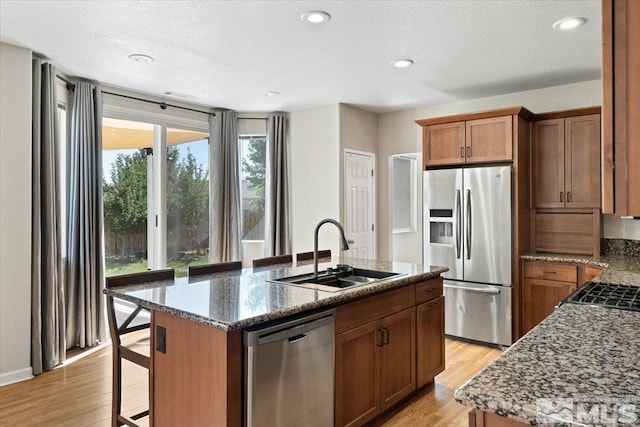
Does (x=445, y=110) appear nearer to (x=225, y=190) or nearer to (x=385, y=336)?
(x=225, y=190)

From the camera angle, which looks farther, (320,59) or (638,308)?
(320,59)

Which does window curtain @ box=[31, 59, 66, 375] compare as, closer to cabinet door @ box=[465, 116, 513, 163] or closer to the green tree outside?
the green tree outside

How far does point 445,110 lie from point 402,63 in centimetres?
175

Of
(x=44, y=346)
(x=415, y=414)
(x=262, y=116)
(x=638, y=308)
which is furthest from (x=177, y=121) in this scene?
(x=638, y=308)

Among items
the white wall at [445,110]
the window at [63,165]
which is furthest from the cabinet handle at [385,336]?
the window at [63,165]

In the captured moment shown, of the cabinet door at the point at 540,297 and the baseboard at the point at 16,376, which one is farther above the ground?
the cabinet door at the point at 540,297

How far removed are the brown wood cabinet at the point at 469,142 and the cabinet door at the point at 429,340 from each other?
177cm

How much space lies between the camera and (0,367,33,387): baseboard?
329 cm

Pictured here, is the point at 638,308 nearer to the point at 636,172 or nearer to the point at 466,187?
the point at 636,172

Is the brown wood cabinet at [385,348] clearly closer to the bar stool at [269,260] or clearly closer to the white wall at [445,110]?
the bar stool at [269,260]

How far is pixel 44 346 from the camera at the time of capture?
3.57m

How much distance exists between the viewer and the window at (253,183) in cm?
580

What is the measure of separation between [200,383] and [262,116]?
4358 mm

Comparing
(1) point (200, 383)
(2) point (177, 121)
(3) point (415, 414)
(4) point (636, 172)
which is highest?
(2) point (177, 121)
